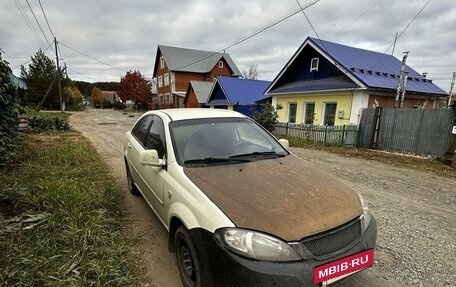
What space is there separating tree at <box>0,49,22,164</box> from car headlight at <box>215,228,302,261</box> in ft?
17.4

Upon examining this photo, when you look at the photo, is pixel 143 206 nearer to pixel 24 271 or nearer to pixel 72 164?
pixel 24 271

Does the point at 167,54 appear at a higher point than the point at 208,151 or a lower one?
higher

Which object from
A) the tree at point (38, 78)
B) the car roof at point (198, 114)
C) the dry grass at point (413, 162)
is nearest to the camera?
the car roof at point (198, 114)

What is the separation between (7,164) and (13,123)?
1.15m

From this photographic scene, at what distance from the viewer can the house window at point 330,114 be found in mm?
13373

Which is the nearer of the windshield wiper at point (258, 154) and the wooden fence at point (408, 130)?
the windshield wiper at point (258, 154)

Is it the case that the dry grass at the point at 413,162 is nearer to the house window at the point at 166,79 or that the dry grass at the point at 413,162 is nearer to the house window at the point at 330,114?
the house window at the point at 330,114

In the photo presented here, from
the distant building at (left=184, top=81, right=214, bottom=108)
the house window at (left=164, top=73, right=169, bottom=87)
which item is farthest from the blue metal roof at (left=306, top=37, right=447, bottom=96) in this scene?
the house window at (left=164, top=73, right=169, bottom=87)

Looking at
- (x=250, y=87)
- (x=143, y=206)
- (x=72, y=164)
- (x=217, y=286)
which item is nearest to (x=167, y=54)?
(x=250, y=87)

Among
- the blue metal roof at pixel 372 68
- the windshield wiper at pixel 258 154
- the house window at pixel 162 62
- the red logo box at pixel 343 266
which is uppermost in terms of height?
the house window at pixel 162 62

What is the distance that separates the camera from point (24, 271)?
7.90ft

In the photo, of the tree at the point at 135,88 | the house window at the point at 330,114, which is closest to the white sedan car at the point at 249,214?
the house window at the point at 330,114

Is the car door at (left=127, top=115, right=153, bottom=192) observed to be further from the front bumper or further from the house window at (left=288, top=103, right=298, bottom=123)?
the house window at (left=288, top=103, right=298, bottom=123)

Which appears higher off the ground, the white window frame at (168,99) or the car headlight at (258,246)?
the white window frame at (168,99)
